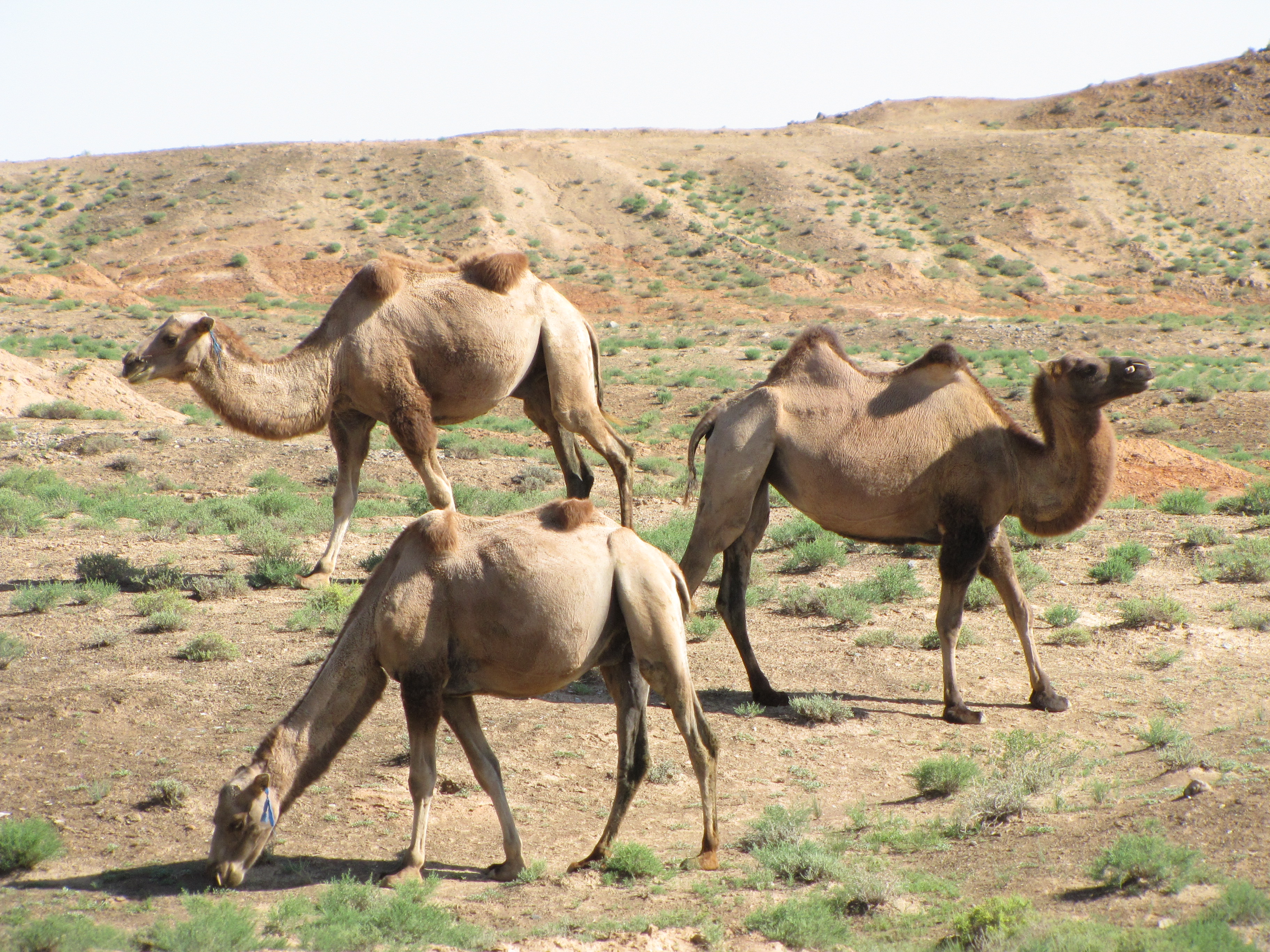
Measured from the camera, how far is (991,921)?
457 centimetres

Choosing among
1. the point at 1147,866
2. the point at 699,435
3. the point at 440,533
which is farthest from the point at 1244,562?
the point at 440,533

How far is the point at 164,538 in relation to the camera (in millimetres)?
12180

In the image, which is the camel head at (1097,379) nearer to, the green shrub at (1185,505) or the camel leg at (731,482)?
the camel leg at (731,482)

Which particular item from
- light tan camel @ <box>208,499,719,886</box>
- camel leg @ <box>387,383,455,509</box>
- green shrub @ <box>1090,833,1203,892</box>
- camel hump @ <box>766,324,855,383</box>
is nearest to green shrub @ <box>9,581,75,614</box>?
camel leg @ <box>387,383,455,509</box>

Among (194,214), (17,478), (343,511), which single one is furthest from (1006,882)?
(194,214)

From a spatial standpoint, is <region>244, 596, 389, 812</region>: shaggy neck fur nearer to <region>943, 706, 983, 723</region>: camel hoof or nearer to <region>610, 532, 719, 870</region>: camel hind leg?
<region>610, 532, 719, 870</region>: camel hind leg

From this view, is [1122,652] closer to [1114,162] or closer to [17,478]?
[17,478]

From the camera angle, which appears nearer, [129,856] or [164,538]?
[129,856]

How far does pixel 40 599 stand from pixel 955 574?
728 centimetres

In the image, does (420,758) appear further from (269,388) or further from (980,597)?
(980,597)

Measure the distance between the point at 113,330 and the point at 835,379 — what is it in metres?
27.2

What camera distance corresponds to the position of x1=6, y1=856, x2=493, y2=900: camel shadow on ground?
5227 mm

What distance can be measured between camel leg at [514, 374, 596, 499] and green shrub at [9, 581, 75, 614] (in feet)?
14.3

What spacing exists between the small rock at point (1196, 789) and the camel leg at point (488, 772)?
3.28 meters
